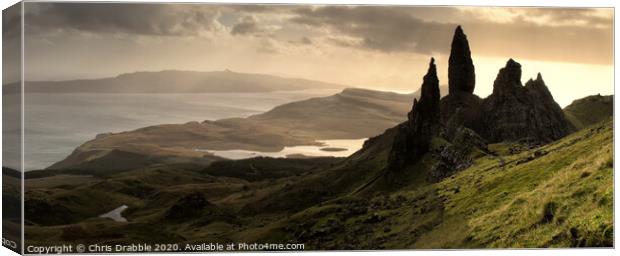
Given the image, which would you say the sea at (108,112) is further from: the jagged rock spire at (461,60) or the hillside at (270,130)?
the jagged rock spire at (461,60)

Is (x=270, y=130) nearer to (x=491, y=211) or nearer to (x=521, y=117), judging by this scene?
(x=491, y=211)

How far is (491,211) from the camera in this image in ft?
166

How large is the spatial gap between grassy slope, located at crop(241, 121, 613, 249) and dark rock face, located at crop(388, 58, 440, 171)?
5.41m

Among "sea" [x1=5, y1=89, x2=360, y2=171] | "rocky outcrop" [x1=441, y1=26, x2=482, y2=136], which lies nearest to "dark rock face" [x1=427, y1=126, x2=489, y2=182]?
"rocky outcrop" [x1=441, y1=26, x2=482, y2=136]

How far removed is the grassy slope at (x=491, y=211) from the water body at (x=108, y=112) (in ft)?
30.3

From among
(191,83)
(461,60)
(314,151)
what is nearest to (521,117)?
(461,60)

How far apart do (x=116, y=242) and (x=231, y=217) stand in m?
18.2

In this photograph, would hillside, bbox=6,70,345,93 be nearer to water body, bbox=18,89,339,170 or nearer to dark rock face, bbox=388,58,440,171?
water body, bbox=18,89,339,170

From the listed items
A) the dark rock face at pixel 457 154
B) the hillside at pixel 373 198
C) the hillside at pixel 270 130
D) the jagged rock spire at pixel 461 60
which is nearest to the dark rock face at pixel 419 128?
the hillside at pixel 373 198

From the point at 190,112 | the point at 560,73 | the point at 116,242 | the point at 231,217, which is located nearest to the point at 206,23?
the point at 190,112

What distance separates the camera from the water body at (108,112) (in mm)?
49688

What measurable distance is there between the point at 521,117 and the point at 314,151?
7938cm

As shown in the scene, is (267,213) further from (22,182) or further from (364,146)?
(22,182)

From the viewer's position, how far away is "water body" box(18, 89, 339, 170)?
163ft
